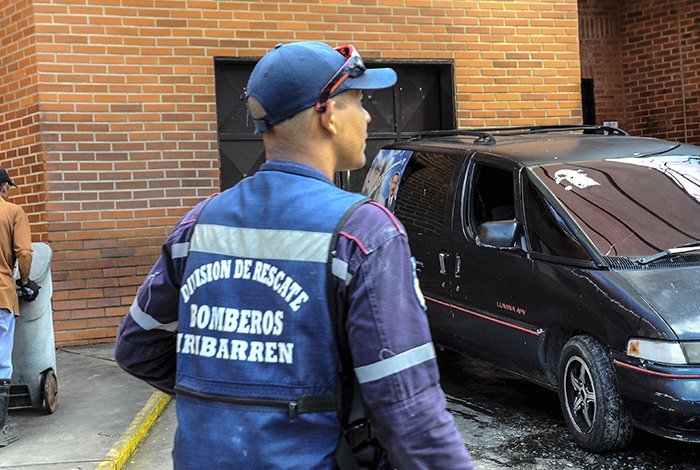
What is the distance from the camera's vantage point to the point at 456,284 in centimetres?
617

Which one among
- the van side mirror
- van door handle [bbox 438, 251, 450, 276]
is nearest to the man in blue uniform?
the van side mirror

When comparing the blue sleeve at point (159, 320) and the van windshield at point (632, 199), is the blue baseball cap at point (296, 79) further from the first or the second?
the van windshield at point (632, 199)

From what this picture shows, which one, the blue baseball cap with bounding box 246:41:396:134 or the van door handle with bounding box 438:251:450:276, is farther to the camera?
the van door handle with bounding box 438:251:450:276

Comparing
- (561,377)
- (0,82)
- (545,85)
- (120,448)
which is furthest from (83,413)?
(545,85)

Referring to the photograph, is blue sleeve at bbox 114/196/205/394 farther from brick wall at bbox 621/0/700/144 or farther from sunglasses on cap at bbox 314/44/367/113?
brick wall at bbox 621/0/700/144

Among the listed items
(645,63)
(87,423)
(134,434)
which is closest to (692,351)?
(134,434)

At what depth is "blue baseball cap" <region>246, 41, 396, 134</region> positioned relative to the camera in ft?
6.32

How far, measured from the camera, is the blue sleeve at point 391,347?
5.64ft

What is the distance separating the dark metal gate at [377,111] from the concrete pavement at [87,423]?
9.21 feet

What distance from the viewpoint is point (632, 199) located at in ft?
18.0

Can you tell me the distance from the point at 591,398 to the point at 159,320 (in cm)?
340

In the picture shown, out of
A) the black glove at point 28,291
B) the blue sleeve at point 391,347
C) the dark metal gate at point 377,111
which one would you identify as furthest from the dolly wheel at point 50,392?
the blue sleeve at point 391,347

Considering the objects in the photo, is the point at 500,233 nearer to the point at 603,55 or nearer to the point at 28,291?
the point at 28,291

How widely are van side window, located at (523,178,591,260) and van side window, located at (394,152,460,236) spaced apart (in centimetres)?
90
